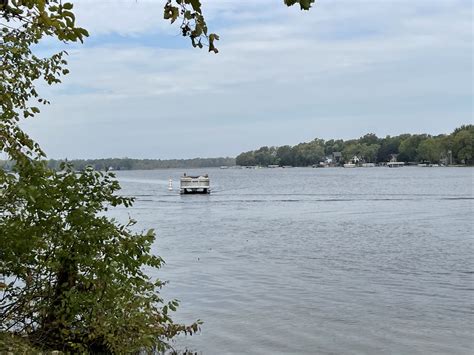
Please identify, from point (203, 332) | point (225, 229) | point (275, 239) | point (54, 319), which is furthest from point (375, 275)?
point (225, 229)

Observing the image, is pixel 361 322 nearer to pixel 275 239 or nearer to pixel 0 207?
pixel 0 207

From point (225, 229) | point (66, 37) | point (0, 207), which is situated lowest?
point (225, 229)

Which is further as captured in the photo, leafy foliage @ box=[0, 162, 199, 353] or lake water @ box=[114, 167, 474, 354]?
lake water @ box=[114, 167, 474, 354]

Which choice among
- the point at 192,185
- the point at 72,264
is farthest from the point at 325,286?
the point at 192,185

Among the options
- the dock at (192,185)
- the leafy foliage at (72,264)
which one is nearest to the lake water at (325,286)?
the leafy foliage at (72,264)

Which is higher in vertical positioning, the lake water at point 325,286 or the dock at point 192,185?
the dock at point 192,185

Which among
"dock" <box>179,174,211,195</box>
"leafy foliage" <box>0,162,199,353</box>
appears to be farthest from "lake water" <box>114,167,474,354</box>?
"dock" <box>179,174,211,195</box>

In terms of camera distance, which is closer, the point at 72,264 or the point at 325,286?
the point at 72,264

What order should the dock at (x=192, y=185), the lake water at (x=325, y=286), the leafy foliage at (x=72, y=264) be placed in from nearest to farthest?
the leafy foliage at (x=72, y=264) < the lake water at (x=325, y=286) < the dock at (x=192, y=185)

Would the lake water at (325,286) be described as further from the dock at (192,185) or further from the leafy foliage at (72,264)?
the dock at (192,185)

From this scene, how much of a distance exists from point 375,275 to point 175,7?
17.8m

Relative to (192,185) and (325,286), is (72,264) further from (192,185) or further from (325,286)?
(192,185)

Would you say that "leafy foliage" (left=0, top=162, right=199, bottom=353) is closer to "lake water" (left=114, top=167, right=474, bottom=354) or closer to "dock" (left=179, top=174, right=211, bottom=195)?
"lake water" (left=114, top=167, right=474, bottom=354)

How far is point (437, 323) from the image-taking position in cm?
1351
